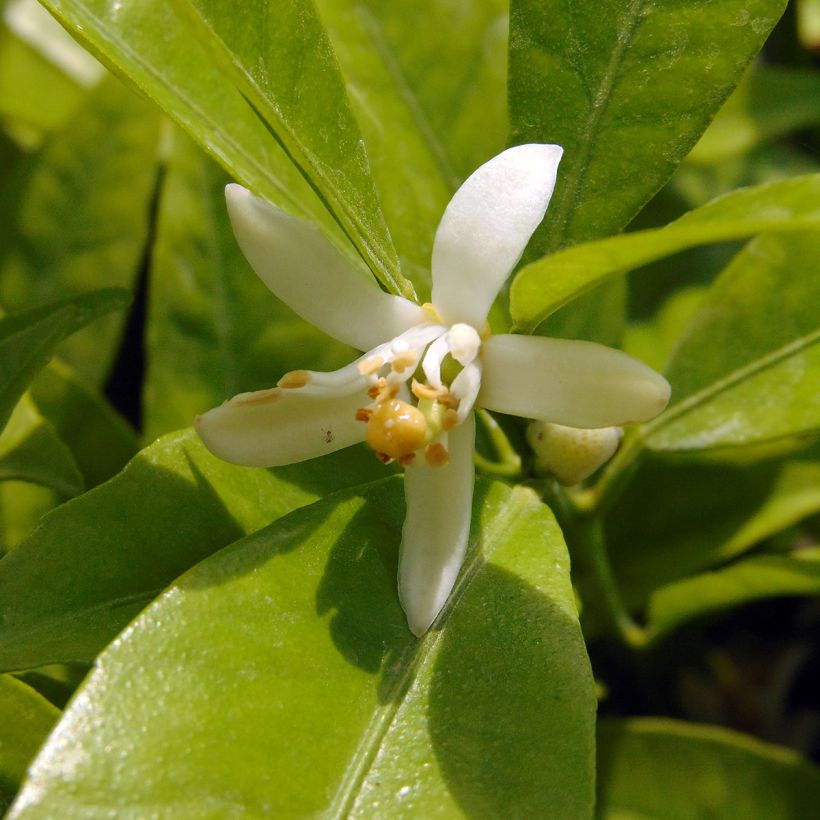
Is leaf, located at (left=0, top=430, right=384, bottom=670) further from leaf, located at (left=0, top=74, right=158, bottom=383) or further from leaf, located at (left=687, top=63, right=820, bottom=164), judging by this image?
leaf, located at (left=687, top=63, right=820, bottom=164)

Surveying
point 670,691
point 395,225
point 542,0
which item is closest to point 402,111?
point 395,225

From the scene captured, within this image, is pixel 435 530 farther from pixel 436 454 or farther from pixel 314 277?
pixel 314 277

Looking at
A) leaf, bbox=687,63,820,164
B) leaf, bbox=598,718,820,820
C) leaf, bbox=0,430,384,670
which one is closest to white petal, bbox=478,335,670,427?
leaf, bbox=0,430,384,670

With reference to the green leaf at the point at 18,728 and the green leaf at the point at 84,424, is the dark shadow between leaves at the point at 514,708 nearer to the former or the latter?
the green leaf at the point at 18,728

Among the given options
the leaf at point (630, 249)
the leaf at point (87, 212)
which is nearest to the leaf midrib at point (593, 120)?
the leaf at point (630, 249)

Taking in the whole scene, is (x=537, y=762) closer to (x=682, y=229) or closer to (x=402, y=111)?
(x=682, y=229)
